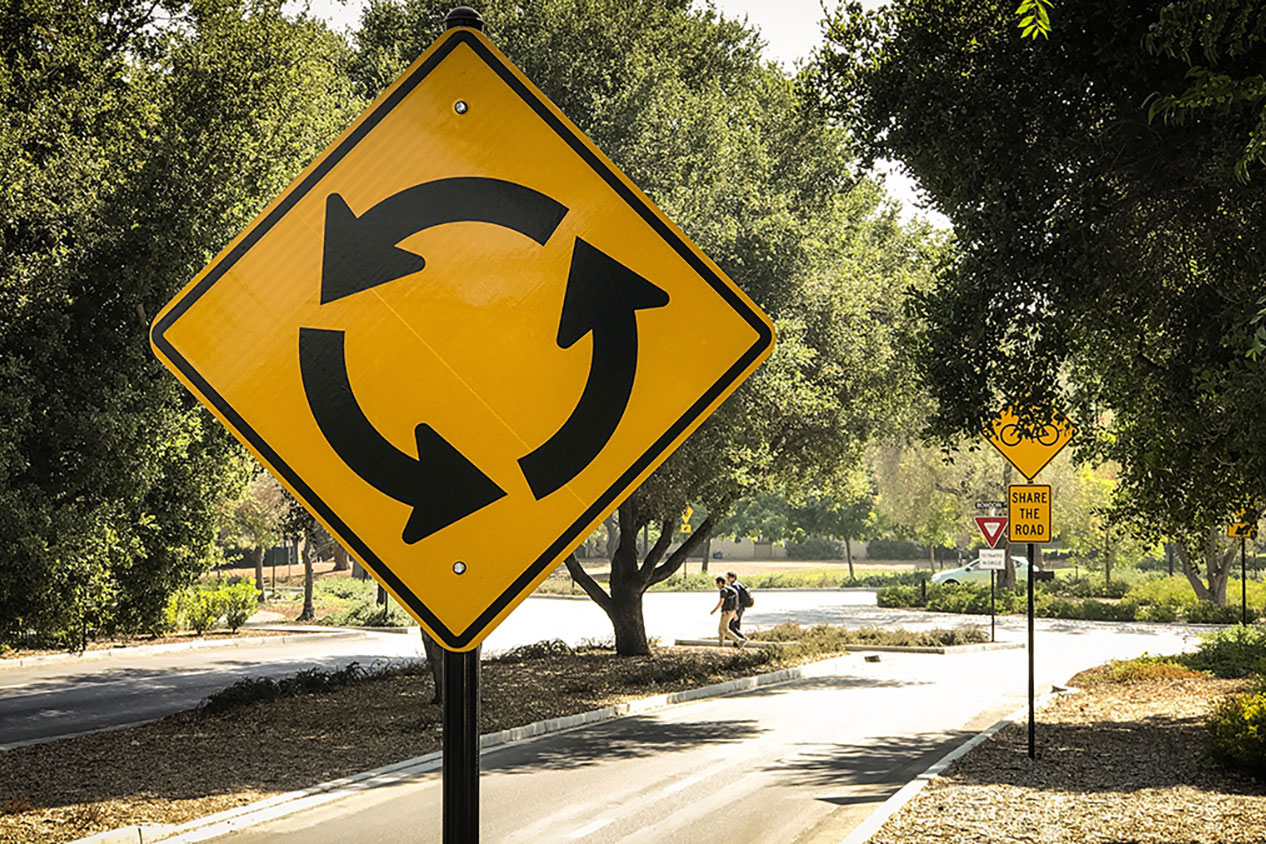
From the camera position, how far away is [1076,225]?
10.3 meters

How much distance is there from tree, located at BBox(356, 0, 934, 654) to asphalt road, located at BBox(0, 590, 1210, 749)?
6.44m

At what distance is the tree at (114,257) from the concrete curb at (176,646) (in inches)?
436

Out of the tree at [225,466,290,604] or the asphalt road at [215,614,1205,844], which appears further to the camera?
the tree at [225,466,290,604]

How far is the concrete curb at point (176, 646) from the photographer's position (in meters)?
22.9

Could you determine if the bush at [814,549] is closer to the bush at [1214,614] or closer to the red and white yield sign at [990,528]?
the bush at [1214,614]

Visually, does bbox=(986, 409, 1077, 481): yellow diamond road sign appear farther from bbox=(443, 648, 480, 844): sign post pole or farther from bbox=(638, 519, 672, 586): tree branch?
bbox=(638, 519, 672, 586): tree branch

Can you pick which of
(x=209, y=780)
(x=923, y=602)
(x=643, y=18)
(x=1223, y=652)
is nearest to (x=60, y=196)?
(x=209, y=780)

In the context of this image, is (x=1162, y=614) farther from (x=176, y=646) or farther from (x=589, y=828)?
(x=589, y=828)

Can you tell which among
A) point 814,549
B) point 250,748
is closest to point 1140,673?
point 250,748

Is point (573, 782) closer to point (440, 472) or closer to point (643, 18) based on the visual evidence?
point (440, 472)

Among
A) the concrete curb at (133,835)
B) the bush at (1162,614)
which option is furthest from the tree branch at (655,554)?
the bush at (1162,614)

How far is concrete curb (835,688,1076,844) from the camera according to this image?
8719 millimetres

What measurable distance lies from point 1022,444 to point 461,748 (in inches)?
425

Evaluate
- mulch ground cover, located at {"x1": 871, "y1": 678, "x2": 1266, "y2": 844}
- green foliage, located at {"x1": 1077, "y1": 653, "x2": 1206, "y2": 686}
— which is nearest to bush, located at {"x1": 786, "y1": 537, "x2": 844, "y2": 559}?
green foliage, located at {"x1": 1077, "y1": 653, "x2": 1206, "y2": 686}
